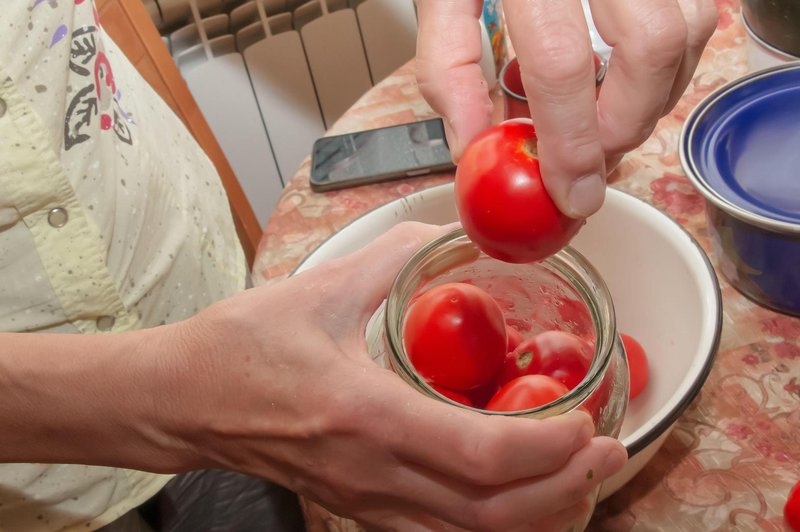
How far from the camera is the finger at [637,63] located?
1.44 ft

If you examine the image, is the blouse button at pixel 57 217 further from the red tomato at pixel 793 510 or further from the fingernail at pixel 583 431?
the red tomato at pixel 793 510

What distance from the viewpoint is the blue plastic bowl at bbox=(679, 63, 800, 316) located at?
0.65 m

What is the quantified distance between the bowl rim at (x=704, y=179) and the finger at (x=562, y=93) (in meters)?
0.24

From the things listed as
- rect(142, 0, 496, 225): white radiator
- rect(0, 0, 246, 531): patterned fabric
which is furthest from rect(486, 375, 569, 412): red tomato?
rect(142, 0, 496, 225): white radiator

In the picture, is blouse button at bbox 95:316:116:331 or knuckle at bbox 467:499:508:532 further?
blouse button at bbox 95:316:116:331

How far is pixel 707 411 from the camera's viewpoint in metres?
0.66

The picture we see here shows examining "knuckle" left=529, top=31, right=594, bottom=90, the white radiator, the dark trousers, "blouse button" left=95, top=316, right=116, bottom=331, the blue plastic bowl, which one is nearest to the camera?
"knuckle" left=529, top=31, right=594, bottom=90

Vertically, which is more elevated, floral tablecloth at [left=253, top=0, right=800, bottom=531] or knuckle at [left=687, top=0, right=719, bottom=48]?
knuckle at [left=687, top=0, right=719, bottom=48]

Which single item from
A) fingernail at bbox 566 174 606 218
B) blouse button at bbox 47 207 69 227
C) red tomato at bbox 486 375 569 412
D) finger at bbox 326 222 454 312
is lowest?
red tomato at bbox 486 375 569 412

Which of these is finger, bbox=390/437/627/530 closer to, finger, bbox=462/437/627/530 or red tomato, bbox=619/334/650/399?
finger, bbox=462/437/627/530

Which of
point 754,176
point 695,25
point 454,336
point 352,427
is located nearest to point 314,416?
point 352,427

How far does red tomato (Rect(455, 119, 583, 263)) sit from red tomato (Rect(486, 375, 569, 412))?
84 millimetres

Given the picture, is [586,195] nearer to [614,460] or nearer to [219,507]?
[614,460]

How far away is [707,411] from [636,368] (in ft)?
0.29
